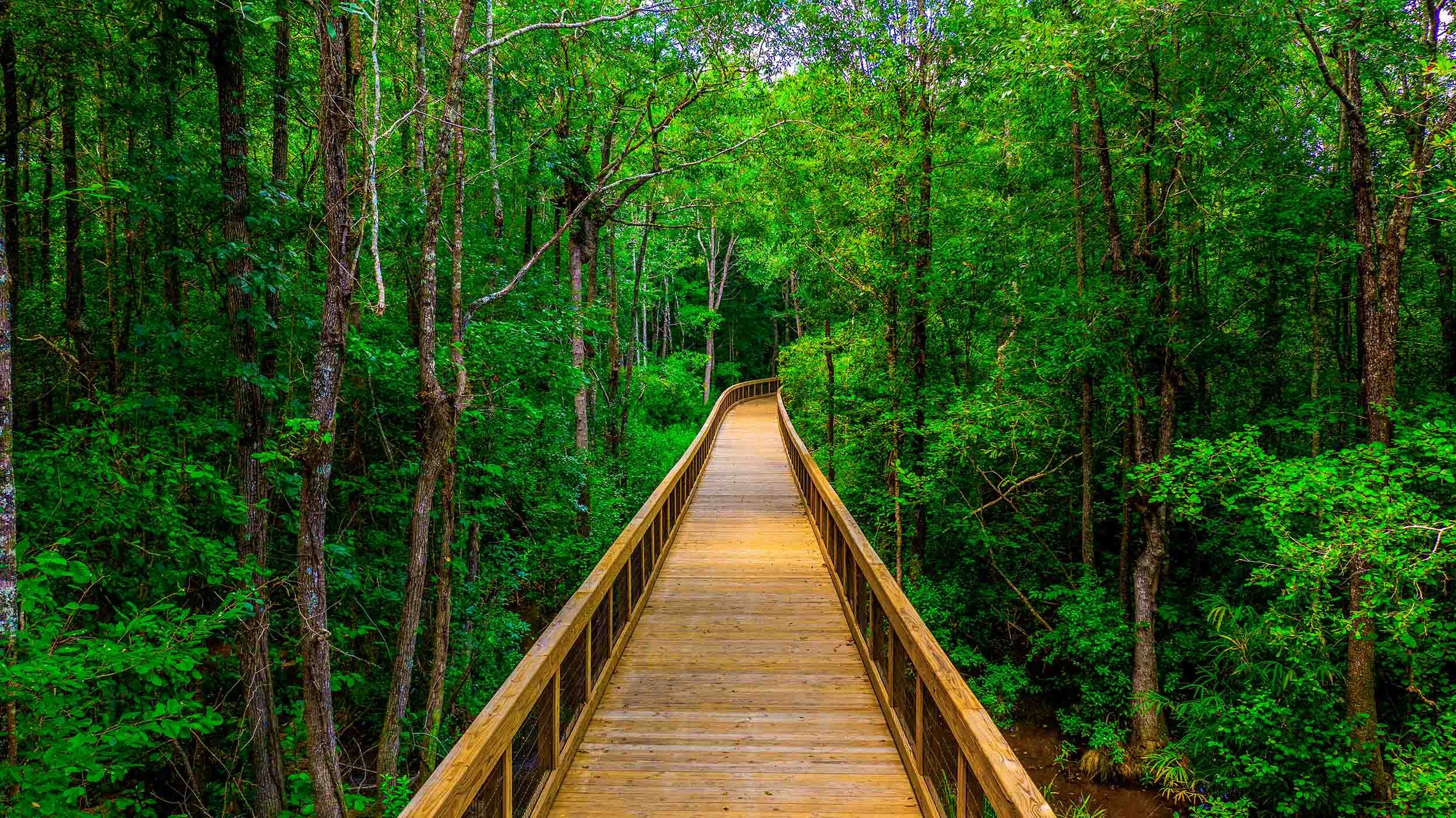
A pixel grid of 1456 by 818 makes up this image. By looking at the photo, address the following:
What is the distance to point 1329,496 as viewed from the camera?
6.24m

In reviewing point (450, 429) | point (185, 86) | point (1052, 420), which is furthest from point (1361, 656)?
point (185, 86)

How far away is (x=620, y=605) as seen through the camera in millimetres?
5516

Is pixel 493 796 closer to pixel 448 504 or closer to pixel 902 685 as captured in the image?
pixel 902 685

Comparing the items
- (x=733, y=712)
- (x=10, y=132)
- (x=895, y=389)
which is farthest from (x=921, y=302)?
(x=10, y=132)

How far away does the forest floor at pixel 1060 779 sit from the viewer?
818cm

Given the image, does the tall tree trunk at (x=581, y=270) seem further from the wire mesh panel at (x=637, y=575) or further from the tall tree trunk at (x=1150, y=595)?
the tall tree trunk at (x=1150, y=595)

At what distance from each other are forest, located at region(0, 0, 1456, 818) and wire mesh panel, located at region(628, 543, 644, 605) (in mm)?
1718

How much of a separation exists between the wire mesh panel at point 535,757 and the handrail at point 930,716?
1.93 meters

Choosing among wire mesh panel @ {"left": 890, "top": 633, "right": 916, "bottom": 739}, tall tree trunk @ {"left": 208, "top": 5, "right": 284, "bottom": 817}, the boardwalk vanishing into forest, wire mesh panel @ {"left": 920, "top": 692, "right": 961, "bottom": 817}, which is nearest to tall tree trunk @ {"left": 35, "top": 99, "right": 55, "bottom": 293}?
tall tree trunk @ {"left": 208, "top": 5, "right": 284, "bottom": 817}

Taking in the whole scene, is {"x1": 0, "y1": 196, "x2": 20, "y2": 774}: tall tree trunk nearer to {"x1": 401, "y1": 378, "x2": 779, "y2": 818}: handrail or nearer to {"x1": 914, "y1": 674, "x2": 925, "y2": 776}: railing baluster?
{"x1": 401, "y1": 378, "x2": 779, "y2": 818}: handrail

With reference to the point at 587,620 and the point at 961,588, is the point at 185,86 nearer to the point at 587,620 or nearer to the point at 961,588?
the point at 587,620

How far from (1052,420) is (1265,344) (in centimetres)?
368

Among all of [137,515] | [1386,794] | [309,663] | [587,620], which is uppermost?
[137,515]

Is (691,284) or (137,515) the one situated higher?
(691,284)
